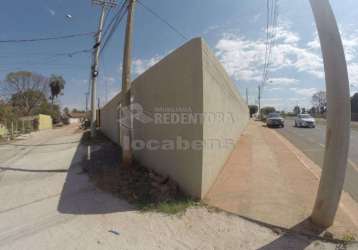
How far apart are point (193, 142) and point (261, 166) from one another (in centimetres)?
336

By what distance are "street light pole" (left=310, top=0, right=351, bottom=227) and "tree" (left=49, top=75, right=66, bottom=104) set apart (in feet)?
184

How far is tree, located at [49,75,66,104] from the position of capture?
49719 millimetres

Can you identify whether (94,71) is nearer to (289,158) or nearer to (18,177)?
(18,177)

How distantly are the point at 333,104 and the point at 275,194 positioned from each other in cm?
225

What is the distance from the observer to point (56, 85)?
164ft

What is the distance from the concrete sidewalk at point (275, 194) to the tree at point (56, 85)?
53.2 metres

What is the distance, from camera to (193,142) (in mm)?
4301

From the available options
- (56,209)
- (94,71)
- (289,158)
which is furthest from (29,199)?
(94,71)

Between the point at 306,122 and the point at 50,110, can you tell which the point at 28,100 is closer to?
the point at 50,110

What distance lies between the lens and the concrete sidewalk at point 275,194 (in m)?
3.54

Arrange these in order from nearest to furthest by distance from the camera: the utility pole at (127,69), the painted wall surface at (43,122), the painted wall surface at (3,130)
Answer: the utility pole at (127,69) < the painted wall surface at (3,130) < the painted wall surface at (43,122)

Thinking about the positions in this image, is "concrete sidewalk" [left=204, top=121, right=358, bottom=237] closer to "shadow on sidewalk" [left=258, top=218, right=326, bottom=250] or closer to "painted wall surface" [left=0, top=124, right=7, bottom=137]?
"shadow on sidewalk" [left=258, top=218, right=326, bottom=250]

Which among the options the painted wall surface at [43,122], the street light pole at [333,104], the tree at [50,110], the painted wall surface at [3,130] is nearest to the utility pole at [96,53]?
the painted wall surface at [3,130]

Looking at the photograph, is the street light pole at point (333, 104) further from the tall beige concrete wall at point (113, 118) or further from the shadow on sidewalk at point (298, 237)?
the tall beige concrete wall at point (113, 118)
